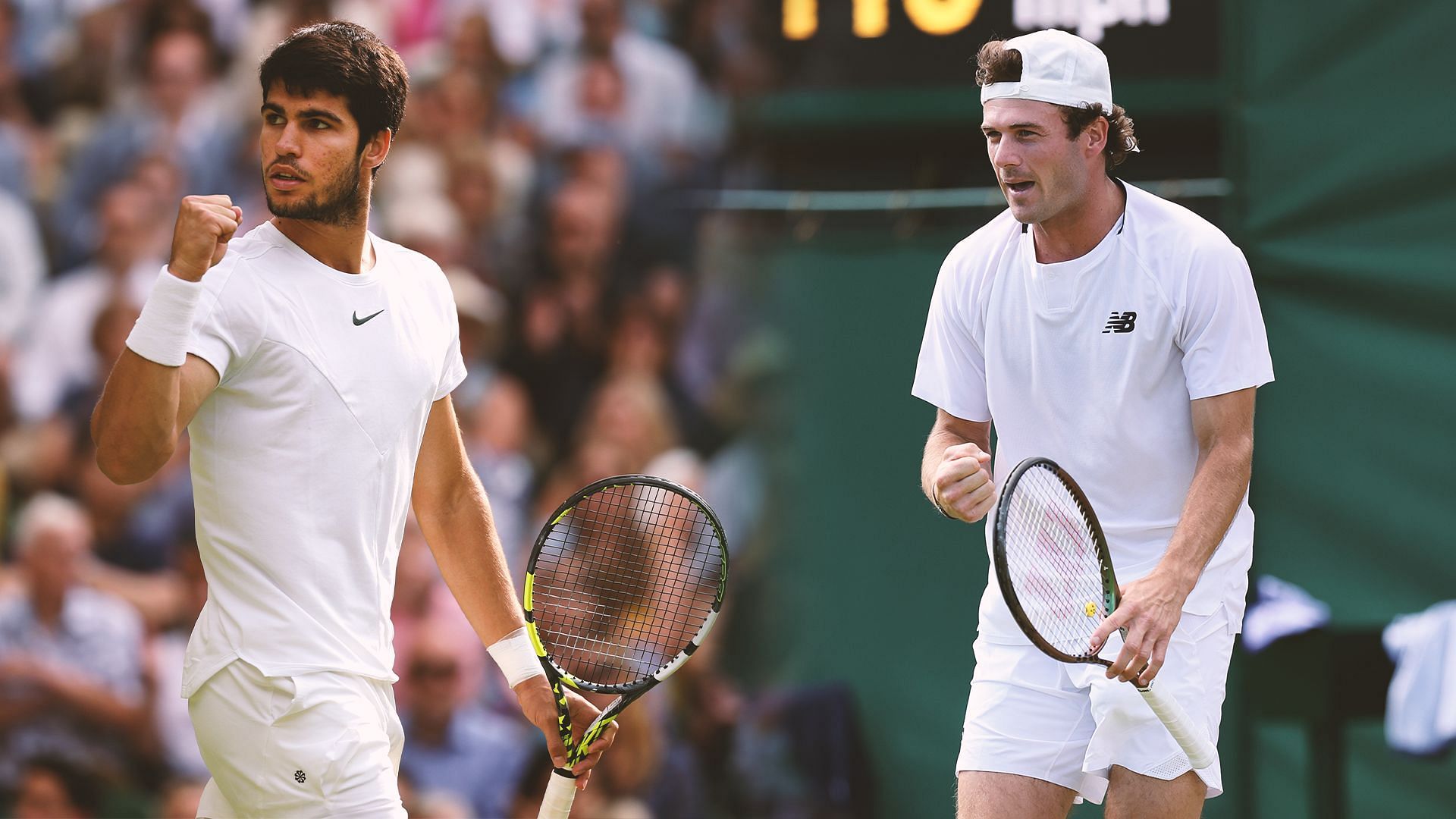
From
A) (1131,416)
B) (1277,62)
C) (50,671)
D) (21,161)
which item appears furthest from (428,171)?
(1131,416)

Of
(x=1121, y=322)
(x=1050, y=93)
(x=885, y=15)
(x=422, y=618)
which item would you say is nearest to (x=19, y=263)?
(x=422, y=618)

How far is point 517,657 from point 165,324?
985mm

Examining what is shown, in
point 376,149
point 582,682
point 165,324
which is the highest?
point 376,149

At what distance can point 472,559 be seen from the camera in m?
3.16

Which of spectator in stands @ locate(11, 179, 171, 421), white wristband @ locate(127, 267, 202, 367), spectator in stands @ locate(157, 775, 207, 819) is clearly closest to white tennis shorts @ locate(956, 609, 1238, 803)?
white wristband @ locate(127, 267, 202, 367)

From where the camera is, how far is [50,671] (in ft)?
18.9

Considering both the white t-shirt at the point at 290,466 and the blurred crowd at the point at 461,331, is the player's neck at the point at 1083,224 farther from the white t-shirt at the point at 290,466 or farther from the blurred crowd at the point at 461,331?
the blurred crowd at the point at 461,331

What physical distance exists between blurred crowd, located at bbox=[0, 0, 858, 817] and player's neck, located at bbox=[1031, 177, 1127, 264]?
2.25m

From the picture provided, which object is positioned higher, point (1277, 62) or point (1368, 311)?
point (1277, 62)

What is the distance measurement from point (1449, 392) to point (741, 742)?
2.38 m

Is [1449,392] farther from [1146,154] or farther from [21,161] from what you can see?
[21,161]

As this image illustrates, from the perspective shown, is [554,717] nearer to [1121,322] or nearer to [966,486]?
[966,486]

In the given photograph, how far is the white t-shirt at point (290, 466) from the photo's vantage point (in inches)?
106

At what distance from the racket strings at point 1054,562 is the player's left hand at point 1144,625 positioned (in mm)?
171
